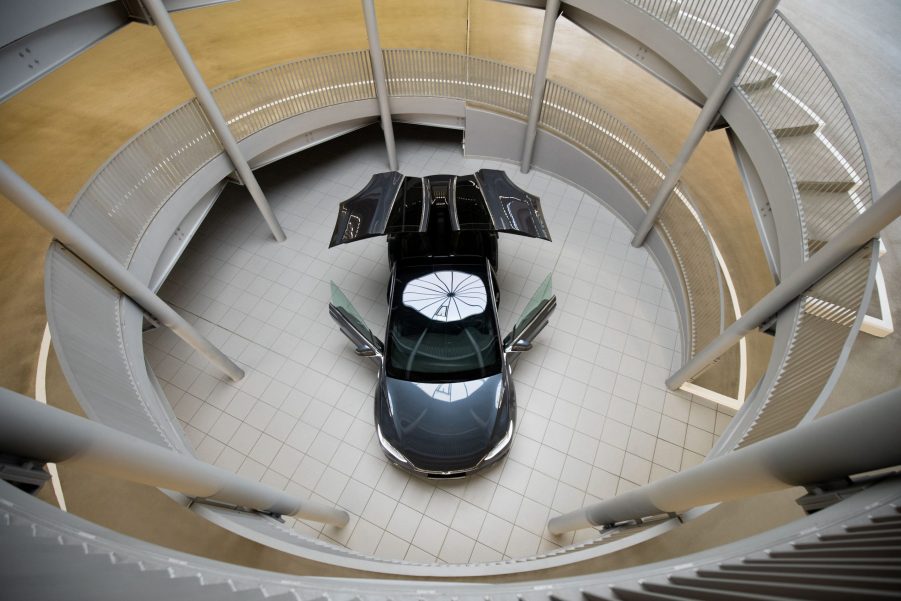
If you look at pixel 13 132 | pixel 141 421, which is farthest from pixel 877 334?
pixel 13 132

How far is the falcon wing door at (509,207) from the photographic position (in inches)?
257

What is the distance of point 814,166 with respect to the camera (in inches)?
215

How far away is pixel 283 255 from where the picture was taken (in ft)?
28.4

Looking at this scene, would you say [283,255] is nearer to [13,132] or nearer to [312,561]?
[13,132]

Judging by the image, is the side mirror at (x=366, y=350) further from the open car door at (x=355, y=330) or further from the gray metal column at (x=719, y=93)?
the gray metal column at (x=719, y=93)

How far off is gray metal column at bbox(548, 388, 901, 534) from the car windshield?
10.2ft

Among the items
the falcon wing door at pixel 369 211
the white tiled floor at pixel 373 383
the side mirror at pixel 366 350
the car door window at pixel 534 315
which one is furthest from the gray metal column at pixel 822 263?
the side mirror at pixel 366 350

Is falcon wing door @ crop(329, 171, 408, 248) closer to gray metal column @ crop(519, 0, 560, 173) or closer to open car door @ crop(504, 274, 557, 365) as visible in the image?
open car door @ crop(504, 274, 557, 365)

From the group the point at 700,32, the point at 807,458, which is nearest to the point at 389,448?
the point at 807,458

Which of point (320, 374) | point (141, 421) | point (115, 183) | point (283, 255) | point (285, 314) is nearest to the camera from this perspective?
point (141, 421)

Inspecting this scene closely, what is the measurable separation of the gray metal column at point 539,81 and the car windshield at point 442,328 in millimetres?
3675

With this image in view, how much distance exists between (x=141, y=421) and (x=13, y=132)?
7001 mm

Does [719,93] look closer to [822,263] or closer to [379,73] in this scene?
[822,263]

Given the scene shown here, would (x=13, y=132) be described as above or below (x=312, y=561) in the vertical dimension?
above
